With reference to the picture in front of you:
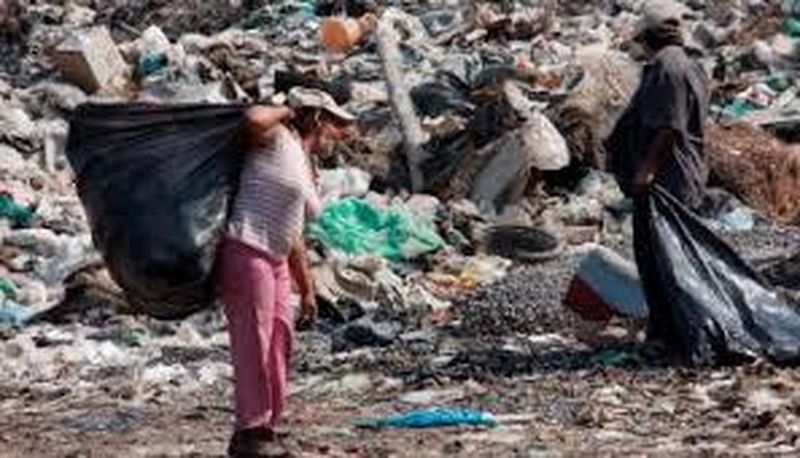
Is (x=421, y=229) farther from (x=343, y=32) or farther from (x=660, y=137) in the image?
(x=343, y=32)

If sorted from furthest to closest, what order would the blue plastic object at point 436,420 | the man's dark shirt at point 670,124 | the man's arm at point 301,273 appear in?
1. the man's dark shirt at point 670,124
2. the blue plastic object at point 436,420
3. the man's arm at point 301,273

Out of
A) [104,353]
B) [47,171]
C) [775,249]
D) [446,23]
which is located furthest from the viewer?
[446,23]

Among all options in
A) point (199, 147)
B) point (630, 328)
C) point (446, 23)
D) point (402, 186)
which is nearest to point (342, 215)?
point (402, 186)

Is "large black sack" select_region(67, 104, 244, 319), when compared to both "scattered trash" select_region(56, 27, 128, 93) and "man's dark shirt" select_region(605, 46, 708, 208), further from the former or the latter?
"scattered trash" select_region(56, 27, 128, 93)

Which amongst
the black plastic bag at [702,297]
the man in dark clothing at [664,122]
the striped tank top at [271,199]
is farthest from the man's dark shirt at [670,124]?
the striped tank top at [271,199]

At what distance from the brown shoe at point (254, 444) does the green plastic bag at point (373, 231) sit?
15.4 feet

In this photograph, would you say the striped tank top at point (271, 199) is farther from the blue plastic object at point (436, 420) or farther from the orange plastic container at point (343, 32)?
the orange plastic container at point (343, 32)

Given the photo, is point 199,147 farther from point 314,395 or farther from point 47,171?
point 47,171

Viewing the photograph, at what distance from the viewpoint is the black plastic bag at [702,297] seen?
711 cm

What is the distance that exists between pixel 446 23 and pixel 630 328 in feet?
32.3

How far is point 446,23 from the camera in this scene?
17297 mm

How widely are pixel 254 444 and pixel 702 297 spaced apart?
2394mm

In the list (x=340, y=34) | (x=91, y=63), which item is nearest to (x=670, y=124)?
(x=91, y=63)

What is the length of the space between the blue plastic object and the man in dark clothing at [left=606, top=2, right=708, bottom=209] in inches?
52.8
